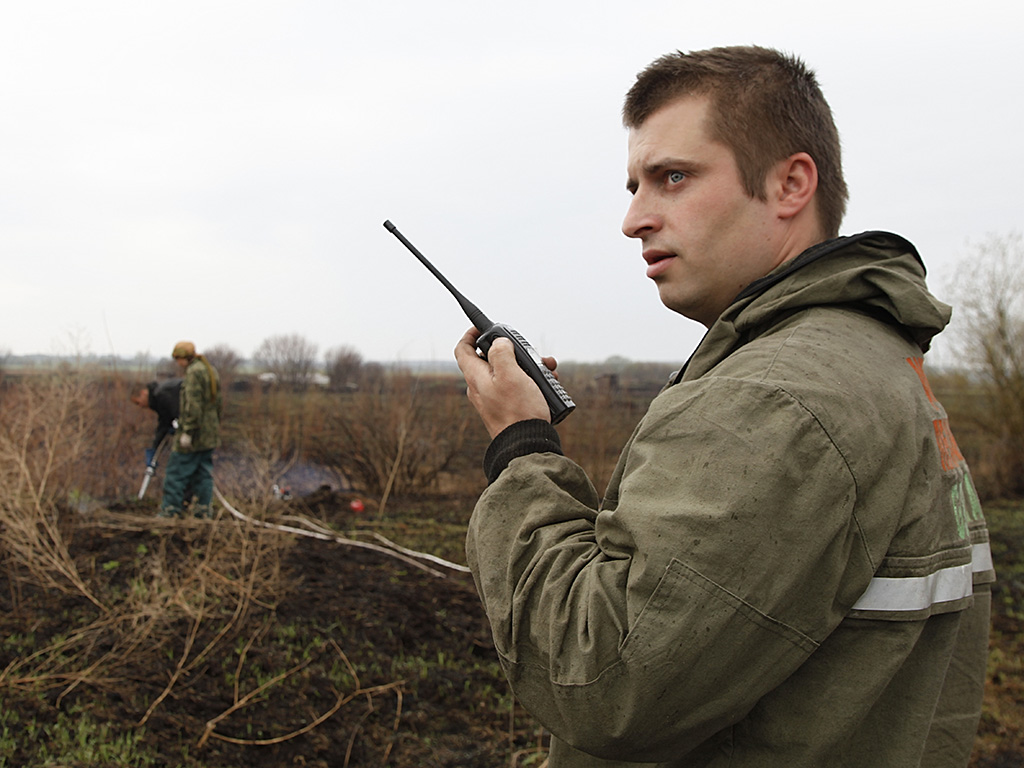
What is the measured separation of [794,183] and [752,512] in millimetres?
702

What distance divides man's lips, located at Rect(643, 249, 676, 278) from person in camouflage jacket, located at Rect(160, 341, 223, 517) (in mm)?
8001

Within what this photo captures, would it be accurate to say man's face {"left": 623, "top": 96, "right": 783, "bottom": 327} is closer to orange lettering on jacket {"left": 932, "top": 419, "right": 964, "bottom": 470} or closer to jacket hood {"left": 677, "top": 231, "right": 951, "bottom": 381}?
jacket hood {"left": 677, "top": 231, "right": 951, "bottom": 381}

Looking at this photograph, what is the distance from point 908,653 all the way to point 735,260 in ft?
2.24

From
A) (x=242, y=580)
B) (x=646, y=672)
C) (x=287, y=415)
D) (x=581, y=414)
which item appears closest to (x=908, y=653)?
(x=646, y=672)

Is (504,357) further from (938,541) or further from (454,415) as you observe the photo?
(454,415)

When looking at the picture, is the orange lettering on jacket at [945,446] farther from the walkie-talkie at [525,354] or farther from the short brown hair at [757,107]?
the walkie-talkie at [525,354]

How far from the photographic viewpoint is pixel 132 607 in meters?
5.43

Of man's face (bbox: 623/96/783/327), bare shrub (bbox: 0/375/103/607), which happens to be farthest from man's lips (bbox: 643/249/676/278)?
bare shrub (bbox: 0/375/103/607)

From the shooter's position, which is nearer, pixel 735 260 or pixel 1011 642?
pixel 735 260

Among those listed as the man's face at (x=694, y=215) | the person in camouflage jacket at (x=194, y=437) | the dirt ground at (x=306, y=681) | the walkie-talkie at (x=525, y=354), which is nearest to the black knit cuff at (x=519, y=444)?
the walkie-talkie at (x=525, y=354)

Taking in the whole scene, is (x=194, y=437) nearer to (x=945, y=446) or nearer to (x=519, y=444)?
(x=519, y=444)

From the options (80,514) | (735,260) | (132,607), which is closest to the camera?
(735,260)

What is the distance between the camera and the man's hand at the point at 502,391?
1.38 meters

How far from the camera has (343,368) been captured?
649 inches
